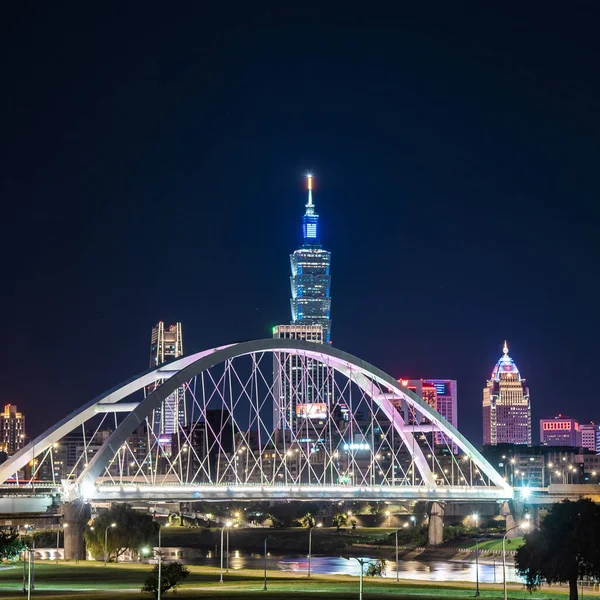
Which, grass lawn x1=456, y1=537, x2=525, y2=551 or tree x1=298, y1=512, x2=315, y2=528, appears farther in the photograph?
tree x1=298, y1=512, x2=315, y2=528

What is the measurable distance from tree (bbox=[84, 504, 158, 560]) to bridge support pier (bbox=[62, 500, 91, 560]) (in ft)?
4.04

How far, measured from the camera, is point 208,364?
95125 millimetres

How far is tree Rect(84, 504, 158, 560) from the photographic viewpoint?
84875mm

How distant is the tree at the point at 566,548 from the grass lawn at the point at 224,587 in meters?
5.20

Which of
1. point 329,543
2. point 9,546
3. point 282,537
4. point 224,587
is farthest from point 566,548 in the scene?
point 282,537

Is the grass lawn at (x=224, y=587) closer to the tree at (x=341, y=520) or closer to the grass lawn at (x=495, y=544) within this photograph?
the grass lawn at (x=495, y=544)

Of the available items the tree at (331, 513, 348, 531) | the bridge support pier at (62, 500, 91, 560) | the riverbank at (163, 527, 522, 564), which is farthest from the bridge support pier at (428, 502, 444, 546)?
the bridge support pier at (62, 500, 91, 560)

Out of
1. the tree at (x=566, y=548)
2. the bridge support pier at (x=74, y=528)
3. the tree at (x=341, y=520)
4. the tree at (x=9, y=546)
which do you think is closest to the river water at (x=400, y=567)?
the bridge support pier at (x=74, y=528)

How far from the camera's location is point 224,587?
66875 millimetres

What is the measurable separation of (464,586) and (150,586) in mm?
21203

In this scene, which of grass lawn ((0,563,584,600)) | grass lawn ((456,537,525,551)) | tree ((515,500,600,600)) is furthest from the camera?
grass lawn ((456,537,525,551))

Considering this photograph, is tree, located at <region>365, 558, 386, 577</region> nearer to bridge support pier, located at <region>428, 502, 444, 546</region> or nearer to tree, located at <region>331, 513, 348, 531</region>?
bridge support pier, located at <region>428, 502, 444, 546</region>

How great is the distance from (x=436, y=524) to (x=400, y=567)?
2015 cm

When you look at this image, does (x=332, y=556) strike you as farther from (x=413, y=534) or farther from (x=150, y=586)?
(x=150, y=586)
